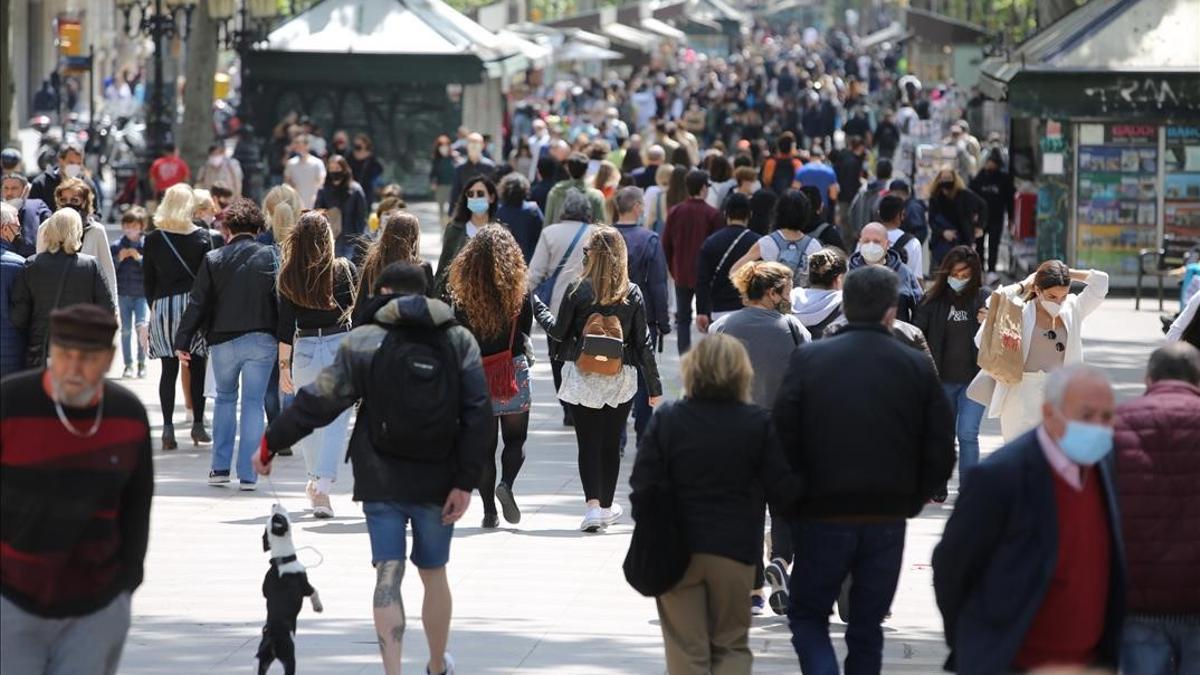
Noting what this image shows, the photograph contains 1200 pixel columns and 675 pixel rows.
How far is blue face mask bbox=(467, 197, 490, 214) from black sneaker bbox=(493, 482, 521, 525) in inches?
102

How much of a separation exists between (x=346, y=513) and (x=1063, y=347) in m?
3.67

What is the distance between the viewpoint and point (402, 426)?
313 inches

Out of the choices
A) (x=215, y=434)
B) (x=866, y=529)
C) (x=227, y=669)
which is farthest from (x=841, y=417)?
(x=215, y=434)

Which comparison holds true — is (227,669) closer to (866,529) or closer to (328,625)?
(328,625)

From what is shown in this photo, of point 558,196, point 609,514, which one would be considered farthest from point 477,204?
point 558,196

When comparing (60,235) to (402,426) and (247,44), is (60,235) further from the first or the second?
(247,44)

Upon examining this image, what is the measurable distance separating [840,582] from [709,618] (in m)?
0.47

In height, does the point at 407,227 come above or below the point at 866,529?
above

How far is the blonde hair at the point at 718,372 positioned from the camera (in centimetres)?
746

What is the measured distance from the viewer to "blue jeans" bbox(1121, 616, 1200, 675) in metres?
6.76

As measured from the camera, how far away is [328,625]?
9.60 m

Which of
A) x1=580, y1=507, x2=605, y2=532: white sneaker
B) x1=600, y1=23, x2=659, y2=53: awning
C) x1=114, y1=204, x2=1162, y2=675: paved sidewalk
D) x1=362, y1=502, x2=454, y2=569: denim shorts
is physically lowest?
x1=114, y1=204, x2=1162, y2=675: paved sidewalk

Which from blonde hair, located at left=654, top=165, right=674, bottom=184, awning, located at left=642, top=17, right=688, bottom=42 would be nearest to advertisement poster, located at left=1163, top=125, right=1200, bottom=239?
blonde hair, located at left=654, top=165, right=674, bottom=184

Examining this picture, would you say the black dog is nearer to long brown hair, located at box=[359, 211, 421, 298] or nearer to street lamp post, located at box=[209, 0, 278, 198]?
long brown hair, located at box=[359, 211, 421, 298]
